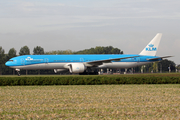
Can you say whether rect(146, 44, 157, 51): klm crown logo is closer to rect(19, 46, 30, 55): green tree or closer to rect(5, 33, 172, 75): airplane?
rect(5, 33, 172, 75): airplane

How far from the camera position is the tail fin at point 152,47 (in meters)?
47.4

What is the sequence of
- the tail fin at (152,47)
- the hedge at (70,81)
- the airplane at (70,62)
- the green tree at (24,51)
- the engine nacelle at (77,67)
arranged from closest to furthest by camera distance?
1. the hedge at (70,81)
2. the engine nacelle at (77,67)
3. the airplane at (70,62)
4. the tail fin at (152,47)
5. the green tree at (24,51)

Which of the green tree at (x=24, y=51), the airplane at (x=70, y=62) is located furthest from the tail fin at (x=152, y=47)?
the green tree at (x=24, y=51)

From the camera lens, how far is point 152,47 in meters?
47.6

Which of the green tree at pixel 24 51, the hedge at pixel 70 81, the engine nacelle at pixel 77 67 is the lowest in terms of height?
the hedge at pixel 70 81

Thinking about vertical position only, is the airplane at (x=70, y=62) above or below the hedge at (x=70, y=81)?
above

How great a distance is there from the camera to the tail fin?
4738 cm

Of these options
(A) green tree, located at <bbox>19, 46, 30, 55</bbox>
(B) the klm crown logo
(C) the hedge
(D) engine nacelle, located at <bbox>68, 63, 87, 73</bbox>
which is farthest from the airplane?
(A) green tree, located at <bbox>19, 46, 30, 55</bbox>

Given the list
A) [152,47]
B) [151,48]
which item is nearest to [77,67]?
[151,48]

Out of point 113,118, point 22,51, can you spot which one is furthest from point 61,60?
point 22,51

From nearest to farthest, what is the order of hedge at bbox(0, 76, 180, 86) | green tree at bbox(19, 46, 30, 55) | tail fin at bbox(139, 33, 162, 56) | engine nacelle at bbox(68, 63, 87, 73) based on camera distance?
hedge at bbox(0, 76, 180, 86) → engine nacelle at bbox(68, 63, 87, 73) → tail fin at bbox(139, 33, 162, 56) → green tree at bbox(19, 46, 30, 55)

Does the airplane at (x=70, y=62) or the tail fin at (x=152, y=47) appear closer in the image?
the airplane at (x=70, y=62)

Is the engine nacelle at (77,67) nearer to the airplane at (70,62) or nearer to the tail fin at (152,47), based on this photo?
the airplane at (70,62)

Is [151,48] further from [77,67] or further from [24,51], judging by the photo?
[24,51]
